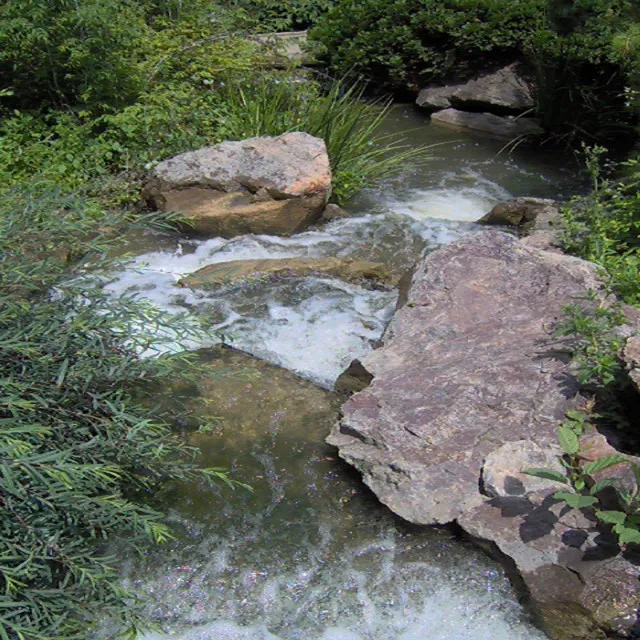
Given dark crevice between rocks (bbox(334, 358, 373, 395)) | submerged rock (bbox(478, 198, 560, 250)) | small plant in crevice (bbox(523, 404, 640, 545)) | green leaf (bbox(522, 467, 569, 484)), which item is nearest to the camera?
small plant in crevice (bbox(523, 404, 640, 545))

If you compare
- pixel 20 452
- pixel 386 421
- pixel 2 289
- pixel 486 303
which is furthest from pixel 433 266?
pixel 20 452

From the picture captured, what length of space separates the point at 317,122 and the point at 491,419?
169 inches

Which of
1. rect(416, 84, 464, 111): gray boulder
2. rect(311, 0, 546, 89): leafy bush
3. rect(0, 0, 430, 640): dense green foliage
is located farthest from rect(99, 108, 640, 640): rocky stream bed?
rect(311, 0, 546, 89): leafy bush

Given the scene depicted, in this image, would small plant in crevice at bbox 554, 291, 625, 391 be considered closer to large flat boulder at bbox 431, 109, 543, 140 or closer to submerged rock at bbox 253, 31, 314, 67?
large flat boulder at bbox 431, 109, 543, 140

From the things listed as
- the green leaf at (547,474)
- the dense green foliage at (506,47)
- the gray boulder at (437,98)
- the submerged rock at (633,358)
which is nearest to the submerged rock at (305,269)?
the submerged rock at (633,358)

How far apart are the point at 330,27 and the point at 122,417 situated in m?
8.65

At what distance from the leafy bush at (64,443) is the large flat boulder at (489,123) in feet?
21.4

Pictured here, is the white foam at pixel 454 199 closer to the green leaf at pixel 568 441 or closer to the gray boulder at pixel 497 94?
the gray boulder at pixel 497 94

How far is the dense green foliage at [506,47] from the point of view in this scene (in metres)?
8.80

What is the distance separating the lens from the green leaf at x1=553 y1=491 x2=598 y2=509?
3174 mm

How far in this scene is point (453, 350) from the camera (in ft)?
14.0

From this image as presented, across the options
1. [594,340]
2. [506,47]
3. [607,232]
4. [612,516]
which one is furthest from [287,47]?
[612,516]

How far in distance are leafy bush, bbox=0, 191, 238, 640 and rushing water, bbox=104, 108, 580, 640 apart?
0.69 feet

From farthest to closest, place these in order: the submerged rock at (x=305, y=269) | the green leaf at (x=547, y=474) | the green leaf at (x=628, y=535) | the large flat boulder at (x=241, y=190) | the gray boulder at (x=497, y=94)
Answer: the gray boulder at (x=497, y=94), the large flat boulder at (x=241, y=190), the submerged rock at (x=305, y=269), the green leaf at (x=547, y=474), the green leaf at (x=628, y=535)
